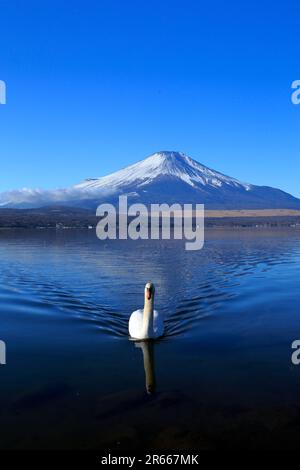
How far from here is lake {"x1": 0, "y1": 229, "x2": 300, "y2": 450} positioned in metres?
8.12

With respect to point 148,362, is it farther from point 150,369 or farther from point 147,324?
point 147,324

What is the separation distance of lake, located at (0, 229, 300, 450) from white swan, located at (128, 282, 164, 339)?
348 mm

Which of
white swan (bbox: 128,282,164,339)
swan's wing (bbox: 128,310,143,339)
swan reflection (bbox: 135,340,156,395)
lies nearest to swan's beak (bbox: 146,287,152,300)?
white swan (bbox: 128,282,164,339)

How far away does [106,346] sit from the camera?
13133mm

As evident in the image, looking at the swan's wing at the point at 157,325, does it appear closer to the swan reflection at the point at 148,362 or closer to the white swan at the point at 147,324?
the white swan at the point at 147,324

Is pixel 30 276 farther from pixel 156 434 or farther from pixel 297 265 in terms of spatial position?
pixel 156 434

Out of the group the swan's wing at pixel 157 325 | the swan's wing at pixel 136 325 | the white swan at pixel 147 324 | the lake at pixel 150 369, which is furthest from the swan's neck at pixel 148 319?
the lake at pixel 150 369

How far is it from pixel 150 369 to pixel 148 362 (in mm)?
503

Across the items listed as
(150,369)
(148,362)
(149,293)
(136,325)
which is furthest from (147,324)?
(150,369)

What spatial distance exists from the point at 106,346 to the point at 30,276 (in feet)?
46.3

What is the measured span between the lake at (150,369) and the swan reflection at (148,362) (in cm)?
4

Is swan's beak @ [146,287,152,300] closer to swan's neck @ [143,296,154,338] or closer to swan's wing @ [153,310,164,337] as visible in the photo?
swan's neck @ [143,296,154,338]

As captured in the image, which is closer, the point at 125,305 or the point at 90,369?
the point at 90,369
